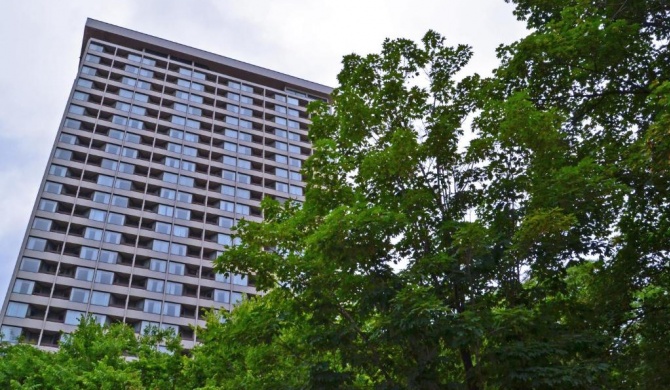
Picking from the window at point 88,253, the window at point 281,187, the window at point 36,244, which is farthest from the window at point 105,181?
the window at point 281,187

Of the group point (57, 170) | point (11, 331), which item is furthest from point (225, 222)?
point (11, 331)

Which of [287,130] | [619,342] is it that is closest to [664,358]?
[619,342]

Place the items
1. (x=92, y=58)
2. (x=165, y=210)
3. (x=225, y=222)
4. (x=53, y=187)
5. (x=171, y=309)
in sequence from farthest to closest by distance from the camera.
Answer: (x=92, y=58) < (x=225, y=222) < (x=165, y=210) < (x=53, y=187) < (x=171, y=309)

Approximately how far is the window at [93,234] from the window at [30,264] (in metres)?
6.21

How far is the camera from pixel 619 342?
10227mm

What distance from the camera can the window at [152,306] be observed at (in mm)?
63978

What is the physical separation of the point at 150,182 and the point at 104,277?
1525 centimetres

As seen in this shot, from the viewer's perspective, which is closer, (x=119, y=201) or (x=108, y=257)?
(x=108, y=257)

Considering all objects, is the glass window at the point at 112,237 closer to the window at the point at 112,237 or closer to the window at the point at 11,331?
the window at the point at 112,237

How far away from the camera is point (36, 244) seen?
63000mm

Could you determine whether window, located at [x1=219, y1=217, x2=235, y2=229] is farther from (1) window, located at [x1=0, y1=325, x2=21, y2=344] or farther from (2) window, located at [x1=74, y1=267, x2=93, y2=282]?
(1) window, located at [x1=0, y1=325, x2=21, y2=344]

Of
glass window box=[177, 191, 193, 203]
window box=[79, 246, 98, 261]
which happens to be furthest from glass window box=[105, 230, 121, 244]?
glass window box=[177, 191, 193, 203]

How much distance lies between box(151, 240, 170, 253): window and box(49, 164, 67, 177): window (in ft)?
46.3

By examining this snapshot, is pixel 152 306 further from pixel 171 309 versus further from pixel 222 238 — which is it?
pixel 222 238
